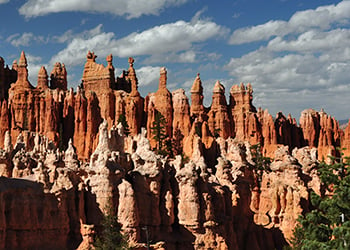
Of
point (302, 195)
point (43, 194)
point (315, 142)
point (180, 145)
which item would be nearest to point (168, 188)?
point (43, 194)

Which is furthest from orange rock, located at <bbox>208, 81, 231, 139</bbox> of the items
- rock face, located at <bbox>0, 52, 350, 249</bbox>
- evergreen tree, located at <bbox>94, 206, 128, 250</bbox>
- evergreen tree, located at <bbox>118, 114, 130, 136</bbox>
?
evergreen tree, located at <bbox>94, 206, 128, 250</bbox>

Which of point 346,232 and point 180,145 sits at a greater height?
point 180,145

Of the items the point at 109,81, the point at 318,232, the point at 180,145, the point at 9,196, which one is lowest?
the point at 318,232

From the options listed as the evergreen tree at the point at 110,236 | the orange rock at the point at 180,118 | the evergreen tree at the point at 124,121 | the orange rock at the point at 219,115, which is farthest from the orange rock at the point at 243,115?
the evergreen tree at the point at 110,236

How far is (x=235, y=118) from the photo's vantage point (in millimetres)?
87875

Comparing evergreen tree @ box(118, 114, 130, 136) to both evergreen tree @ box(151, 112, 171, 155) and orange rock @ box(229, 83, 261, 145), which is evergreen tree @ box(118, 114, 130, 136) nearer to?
evergreen tree @ box(151, 112, 171, 155)

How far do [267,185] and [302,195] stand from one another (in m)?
3.25

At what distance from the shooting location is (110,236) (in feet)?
88.9

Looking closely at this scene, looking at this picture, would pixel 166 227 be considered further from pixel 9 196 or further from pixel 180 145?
pixel 180 145

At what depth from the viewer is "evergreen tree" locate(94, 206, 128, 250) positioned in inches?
1053

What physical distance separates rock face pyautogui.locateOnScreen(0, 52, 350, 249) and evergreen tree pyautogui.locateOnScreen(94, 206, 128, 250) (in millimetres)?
429

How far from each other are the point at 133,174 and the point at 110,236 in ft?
14.4

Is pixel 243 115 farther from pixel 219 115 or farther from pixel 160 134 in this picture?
pixel 160 134

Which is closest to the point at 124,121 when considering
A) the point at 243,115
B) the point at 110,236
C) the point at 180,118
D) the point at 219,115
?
the point at 180,118
